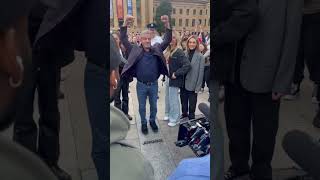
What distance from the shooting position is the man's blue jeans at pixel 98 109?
1.05 meters

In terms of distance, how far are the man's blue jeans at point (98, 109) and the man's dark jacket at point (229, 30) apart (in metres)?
0.36

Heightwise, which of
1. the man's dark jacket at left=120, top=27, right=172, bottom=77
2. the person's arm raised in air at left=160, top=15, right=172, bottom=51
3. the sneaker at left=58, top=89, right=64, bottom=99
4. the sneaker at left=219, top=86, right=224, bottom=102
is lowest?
the sneaker at left=219, top=86, right=224, bottom=102

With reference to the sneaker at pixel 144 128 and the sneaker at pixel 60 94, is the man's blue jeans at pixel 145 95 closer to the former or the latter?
the sneaker at pixel 144 128

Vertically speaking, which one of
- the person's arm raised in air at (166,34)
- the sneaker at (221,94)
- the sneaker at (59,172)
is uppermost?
the person's arm raised in air at (166,34)

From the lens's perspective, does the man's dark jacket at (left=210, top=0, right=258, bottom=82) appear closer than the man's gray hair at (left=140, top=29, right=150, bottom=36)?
Yes

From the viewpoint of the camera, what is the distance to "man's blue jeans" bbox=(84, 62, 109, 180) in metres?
1.05

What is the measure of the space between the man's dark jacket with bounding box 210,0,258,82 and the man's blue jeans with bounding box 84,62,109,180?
0.36 metres

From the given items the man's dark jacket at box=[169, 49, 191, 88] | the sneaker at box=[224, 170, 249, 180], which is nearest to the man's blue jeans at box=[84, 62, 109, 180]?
the sneaker at box=[224, 170, 249, 180]

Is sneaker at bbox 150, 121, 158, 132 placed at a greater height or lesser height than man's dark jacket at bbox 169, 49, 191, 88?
lesser

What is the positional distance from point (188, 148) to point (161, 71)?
63cm

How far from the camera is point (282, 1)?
1.05m

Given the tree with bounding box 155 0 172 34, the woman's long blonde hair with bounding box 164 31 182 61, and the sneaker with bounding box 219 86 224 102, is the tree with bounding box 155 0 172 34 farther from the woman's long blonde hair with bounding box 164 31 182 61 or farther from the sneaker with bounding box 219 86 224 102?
the sneaker with bounding box 219 86 224 102

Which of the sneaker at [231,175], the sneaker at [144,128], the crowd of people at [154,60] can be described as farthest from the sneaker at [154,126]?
the sneaker at [231,175]

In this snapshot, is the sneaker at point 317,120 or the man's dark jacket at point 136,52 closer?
the sneaker at point 317,120
